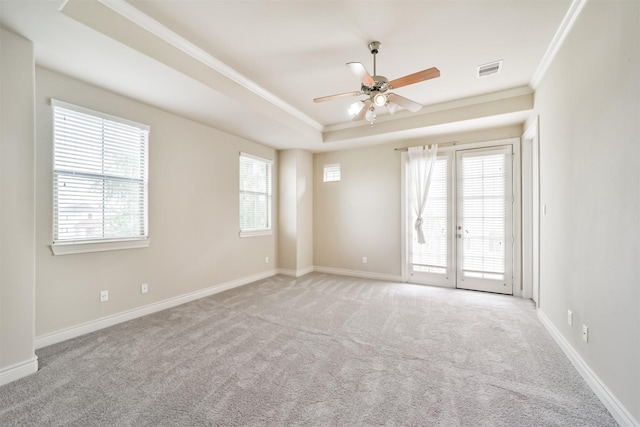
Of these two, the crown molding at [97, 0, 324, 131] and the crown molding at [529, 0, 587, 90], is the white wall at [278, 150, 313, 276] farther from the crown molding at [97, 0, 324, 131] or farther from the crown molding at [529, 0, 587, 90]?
the crown molding at [529, 0, 587, 90]

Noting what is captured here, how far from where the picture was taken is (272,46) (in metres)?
2.70

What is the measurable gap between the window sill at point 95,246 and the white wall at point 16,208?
504mm

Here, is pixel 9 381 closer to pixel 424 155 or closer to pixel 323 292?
pixel 323 292

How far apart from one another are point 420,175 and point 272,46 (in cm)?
326

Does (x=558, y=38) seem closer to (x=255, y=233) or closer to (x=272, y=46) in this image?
(x=272, y=46)

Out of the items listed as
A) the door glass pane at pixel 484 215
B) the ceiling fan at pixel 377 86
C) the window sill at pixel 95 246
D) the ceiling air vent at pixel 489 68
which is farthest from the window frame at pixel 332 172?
the window sill at pixel 95 246

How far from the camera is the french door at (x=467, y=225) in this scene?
4273 mm

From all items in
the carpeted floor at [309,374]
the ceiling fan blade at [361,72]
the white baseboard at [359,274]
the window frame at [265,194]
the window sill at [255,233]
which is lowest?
the carpeted floor at [309,374]

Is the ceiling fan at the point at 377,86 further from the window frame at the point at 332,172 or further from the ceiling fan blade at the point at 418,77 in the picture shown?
the window frame at the point at 332,172

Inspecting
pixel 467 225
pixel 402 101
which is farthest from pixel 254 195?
pixel 467 225

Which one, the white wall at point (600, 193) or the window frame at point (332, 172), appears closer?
the white wall at point (600, 193)

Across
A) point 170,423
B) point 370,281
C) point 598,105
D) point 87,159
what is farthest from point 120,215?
point 598,105

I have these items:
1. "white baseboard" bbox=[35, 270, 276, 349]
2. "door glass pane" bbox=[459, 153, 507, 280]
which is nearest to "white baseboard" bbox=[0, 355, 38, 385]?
"white baseboard" bbox=[35, 270, 276, 349]

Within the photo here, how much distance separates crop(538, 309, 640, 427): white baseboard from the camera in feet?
5.16
